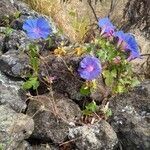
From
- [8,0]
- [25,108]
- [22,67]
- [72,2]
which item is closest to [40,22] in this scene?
[22,67]

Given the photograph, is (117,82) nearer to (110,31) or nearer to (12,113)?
(110,31)

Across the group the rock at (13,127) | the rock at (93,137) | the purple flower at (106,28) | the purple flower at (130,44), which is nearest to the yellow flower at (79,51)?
the purple flower at (106,28)

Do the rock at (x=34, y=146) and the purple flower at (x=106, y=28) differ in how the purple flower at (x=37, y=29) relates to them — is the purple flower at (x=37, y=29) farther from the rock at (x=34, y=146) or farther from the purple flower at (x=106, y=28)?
the rock at (x=34, y=146)

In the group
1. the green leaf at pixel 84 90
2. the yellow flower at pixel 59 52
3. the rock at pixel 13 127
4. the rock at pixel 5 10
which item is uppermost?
the yellow flower at pixel 59 52

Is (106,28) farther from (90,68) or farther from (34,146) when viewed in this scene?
(34,146)

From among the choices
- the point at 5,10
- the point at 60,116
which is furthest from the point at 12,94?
the point at 5,10

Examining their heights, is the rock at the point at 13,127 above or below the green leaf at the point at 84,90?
below

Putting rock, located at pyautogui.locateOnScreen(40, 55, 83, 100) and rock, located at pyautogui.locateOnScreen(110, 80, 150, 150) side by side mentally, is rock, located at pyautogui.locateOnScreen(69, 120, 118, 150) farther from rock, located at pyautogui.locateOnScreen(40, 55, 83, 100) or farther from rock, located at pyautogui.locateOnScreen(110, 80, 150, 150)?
rock, located at pyautogui.locateOnScreen(40, 55, 83, 100)

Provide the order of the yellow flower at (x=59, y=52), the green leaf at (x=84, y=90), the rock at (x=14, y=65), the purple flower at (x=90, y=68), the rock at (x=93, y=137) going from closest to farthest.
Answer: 1. the rock at (x=93, y=137)
2. the purple flower at (x=90, y=68)
3. the green leaf at (x=84, y=90)
4. the rock at (x=14, y=65)
5. the yellow flower at (x=59, y=52)
